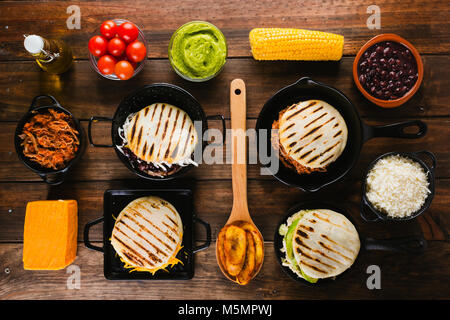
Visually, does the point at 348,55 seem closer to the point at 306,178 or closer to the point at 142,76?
the point at 306,178

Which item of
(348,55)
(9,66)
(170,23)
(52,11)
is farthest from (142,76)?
(348,55)

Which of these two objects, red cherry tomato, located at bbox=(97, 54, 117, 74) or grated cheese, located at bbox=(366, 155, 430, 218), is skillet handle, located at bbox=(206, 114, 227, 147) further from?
grated cheese, located at bbox=(366, 155, 430, 218)

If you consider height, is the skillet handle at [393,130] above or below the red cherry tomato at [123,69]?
below

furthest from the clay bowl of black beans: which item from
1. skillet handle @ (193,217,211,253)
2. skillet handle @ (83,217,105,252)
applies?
skillet handle @ (83,217,105,252)

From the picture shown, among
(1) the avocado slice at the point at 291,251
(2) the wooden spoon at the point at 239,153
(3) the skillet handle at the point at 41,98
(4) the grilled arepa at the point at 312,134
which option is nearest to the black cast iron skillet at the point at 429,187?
(4) the grilled arepa at the point at 312,134

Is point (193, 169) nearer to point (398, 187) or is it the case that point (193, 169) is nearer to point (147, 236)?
point (147, 236)

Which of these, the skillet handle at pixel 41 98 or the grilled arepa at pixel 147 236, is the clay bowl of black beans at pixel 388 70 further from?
the skillet handle at pixel 41 98
